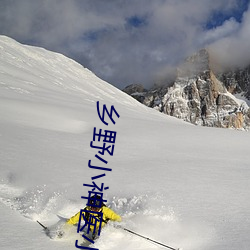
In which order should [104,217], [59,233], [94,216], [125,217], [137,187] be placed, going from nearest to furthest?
1. [59,233]
2. [94,216]
3. [104,217]
4. [125,217]
5. [137,187]

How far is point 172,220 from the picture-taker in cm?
585

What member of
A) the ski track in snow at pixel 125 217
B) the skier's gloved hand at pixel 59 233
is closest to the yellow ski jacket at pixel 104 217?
the ski track in snow at pixel 125 217

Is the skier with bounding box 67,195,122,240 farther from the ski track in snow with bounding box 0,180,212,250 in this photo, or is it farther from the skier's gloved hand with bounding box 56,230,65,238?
the skier's gloved hand with bounding box 56,230,65,238

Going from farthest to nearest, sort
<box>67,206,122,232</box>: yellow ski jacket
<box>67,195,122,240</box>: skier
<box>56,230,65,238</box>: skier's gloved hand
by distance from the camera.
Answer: <box>67,206,122,232</box>: yellow ski jacket
<box>67,195,122,240</box>: skier
<box>56,230,65,238</box>: skier's gloved hand

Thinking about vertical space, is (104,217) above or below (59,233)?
above

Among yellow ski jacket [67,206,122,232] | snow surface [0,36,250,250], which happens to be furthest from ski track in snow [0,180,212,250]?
yellow ski jacket [67,206,122,232]

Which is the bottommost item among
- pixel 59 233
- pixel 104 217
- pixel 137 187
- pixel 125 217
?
pixel 59 233

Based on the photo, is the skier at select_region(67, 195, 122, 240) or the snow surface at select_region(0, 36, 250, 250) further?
the skier at select_region(67, 195, 122, 240)

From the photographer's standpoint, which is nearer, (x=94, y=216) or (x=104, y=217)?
(x=94, y=216)

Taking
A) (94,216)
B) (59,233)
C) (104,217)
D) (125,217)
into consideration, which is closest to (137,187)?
(125,217)

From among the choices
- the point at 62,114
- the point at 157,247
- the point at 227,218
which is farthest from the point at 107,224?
the point at 62,114

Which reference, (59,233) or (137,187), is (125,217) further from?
(59,233)

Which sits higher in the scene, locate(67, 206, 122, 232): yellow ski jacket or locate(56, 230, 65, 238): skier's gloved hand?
locate(67, 206, 122, 232): yellow ski jacket

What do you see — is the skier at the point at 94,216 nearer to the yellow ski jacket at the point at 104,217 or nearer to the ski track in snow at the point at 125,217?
the yellow ski jacket at the point at 104,217
